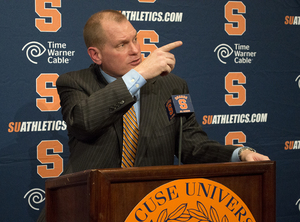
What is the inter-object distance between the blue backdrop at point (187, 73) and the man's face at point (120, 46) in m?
0.66

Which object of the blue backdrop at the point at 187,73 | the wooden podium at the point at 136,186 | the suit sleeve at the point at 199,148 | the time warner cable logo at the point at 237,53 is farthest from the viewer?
the time warner cable logo at the point at 237,53

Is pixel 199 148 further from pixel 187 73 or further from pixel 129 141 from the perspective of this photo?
pixel 187 73

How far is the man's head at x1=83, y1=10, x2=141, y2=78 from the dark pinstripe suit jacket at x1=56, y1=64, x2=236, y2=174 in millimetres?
92

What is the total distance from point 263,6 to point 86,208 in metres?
2.23

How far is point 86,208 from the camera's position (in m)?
0.95

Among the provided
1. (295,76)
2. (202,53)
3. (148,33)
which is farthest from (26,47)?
(295,76)

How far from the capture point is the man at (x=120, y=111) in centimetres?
137

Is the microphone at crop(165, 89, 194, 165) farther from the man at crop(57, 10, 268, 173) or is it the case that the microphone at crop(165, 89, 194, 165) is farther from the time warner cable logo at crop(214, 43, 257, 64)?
the time warner cable logo at crop(214, 43, 257, 64)

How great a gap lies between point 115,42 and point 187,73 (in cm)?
93

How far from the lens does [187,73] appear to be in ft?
8.13

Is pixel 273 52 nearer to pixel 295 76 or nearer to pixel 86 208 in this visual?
pixel 295 76

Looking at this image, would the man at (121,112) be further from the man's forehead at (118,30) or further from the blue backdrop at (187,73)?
the blue backdrop at (187,73)

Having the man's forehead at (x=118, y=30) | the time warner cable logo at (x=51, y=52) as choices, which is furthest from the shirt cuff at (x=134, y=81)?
the time warner cable logo at (x=51, y=52)

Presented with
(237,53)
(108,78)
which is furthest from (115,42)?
(237,53)
